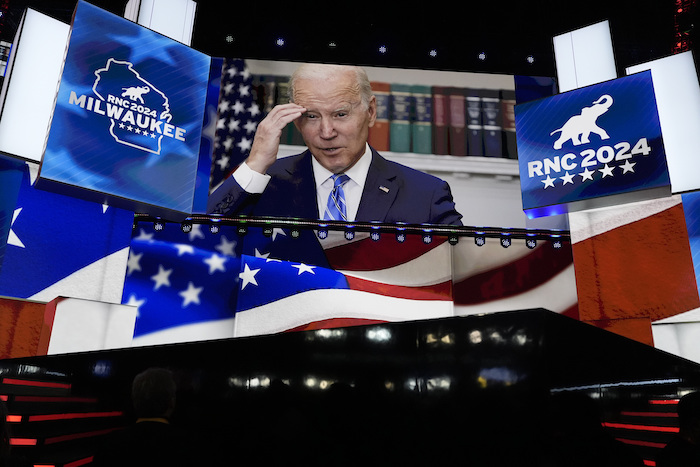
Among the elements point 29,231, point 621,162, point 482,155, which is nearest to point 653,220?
point 621,162

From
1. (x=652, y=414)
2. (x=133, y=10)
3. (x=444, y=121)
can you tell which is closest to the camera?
(x=652, y=414)

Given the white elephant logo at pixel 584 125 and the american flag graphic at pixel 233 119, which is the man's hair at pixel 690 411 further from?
the american flag graphic at pixel 233 119

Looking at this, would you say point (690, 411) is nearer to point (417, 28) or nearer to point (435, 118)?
point (435, 118)

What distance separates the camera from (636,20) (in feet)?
27.7

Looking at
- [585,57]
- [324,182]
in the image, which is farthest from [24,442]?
[585,57]

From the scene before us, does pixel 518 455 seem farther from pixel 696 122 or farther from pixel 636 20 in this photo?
pixel 636 20

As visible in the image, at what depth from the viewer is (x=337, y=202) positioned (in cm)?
779

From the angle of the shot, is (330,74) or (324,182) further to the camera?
(330,74)

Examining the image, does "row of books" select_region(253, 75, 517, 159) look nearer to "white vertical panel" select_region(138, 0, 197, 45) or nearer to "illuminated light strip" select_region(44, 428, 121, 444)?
"white vertical panel" select_region(138, 0, 197, 45)

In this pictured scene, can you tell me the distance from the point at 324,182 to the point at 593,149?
3373 mm

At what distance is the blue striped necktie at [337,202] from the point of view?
25.3ft

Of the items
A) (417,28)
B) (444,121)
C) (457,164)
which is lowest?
(457,164)

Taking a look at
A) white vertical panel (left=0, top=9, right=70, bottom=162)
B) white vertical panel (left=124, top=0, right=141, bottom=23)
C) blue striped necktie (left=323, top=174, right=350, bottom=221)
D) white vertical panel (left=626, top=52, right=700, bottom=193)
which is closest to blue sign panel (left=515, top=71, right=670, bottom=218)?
white vertical panel (left=626, top=52, right=700, bottom=193)

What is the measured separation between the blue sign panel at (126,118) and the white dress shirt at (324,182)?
3.02 feet
